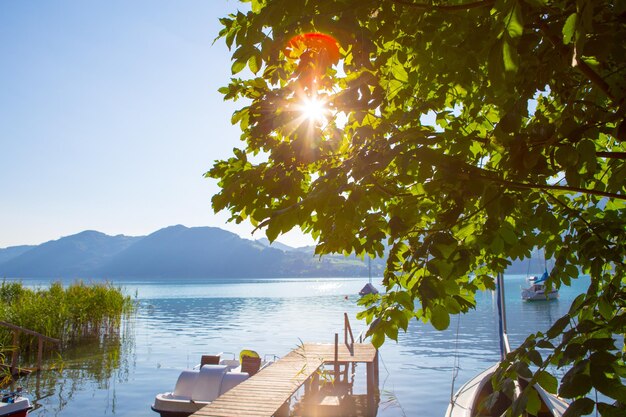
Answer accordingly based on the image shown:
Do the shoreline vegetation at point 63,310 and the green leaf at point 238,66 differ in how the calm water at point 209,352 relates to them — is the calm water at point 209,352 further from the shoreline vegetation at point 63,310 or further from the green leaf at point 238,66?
the green leaf at point 238,66

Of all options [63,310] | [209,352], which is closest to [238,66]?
[63,310]

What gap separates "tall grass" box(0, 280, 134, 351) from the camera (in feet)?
91.3

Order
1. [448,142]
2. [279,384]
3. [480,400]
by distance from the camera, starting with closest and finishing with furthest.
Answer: [448,142]
[480,400]
[279,384]

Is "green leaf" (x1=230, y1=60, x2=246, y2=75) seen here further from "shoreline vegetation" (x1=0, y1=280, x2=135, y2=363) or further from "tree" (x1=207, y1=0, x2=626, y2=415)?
"shoreline vegetation" (x1=0, y1=280, x2=135, y2=363)

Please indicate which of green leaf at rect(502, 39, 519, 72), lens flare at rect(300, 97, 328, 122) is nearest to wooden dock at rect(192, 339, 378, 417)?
lens flare at rect(300, 97, 328, 122)

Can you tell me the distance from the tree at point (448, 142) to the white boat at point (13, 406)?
49.0 ft

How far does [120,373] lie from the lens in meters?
29.8

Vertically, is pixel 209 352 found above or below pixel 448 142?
below

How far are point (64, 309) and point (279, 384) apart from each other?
21.3 metres

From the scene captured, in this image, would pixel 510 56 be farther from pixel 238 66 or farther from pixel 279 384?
pixel 279 384

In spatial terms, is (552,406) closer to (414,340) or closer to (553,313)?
(414,340)

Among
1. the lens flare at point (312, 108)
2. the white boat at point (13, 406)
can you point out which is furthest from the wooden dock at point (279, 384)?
the lens flare at point (312, 108)

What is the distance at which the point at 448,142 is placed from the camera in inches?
142

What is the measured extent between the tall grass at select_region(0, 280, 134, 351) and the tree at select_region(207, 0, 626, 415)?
2978 cm
